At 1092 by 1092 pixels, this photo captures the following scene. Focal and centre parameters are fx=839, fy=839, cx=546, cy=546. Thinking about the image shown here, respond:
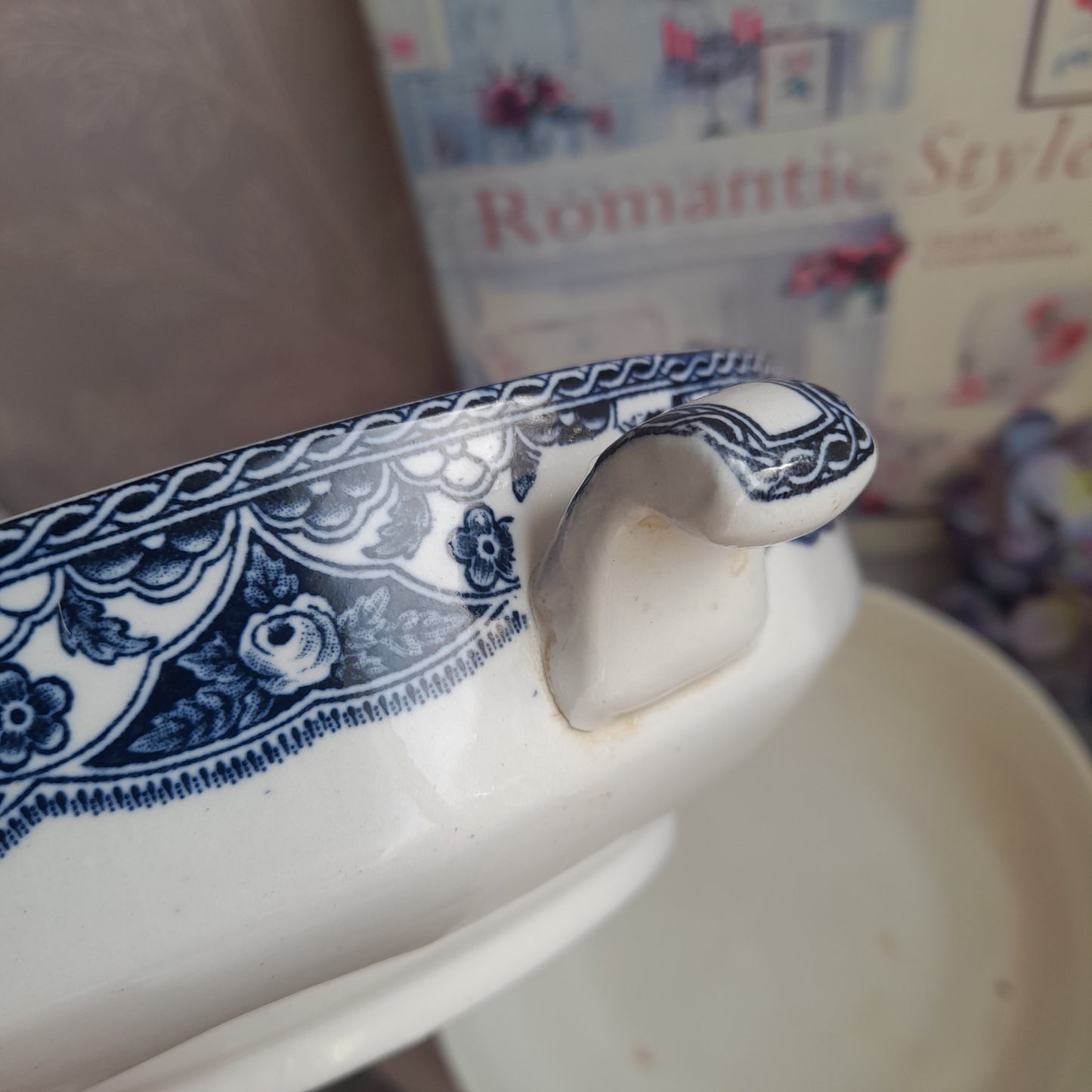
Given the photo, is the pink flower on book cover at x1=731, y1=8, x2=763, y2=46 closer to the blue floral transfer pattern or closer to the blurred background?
the blurred background

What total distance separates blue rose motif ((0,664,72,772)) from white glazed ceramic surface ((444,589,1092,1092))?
0.76 feet

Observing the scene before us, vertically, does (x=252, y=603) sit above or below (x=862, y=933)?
above

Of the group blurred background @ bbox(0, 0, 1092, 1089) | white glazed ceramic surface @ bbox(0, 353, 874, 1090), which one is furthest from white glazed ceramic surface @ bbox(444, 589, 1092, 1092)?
white glazed ceramic surface @ bbox(0, 353, 874, 1090)

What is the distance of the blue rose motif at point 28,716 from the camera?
5.6 inches

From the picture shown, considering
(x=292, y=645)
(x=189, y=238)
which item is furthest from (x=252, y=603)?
(x=189, y=238)

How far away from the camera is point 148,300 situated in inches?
12.9

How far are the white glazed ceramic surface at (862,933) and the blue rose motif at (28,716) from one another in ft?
0.76

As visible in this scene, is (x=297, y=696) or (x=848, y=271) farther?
(x=848, y=271)

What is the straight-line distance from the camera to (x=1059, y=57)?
1.00ft

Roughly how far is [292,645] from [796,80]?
0.28m

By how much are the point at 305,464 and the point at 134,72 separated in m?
0.21

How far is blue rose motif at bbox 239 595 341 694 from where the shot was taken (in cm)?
15

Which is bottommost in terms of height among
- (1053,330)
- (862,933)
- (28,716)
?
(862,933)

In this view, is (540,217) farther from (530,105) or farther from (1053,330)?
(1053,330)
